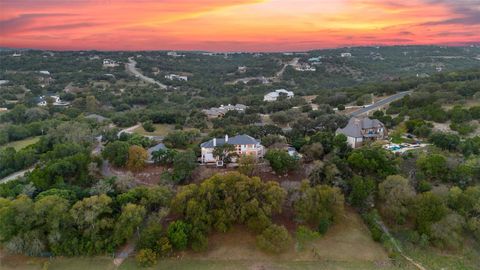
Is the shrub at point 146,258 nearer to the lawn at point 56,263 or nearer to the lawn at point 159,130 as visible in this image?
the lawn at point 56,263

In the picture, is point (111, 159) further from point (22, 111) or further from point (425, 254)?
point (22, 111)

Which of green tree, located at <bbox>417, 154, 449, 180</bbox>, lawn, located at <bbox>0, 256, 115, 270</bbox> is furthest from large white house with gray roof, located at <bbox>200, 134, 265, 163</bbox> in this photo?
green tree, located at <bbox>417, 154, 449, 180</bbox>

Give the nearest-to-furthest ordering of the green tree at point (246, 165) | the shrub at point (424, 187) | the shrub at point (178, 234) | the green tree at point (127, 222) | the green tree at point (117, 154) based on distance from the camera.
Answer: the shrub at point (178, 234) < the green tree at point (127, 222) < the shrub at point (424, 187) < the green tree at point (246, 165) < the green tree at point (117, 154)

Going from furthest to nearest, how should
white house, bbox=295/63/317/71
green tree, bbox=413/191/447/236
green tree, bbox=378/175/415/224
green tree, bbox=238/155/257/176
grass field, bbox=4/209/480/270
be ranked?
white house, bbox=295/63/317/71
green tree, bbox=238/155/257/176
green tree, bbox=378/175/415/224
green tree, bbox=413/191/447/236
grass field, bbox=4/209/480/270

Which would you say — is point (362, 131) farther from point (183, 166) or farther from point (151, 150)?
point (151, 150)

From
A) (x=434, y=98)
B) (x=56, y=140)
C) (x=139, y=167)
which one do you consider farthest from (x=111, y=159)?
(x=434, y=98)

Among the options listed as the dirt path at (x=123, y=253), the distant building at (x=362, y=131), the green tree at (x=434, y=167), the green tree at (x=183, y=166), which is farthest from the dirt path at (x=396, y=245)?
the dirt path at (x=123, y=253)

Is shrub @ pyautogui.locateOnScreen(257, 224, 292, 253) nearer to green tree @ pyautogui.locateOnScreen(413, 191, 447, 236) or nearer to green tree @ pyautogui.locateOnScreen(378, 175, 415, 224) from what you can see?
green tree @ pyautogui.locateOnScreen(378, 175, 415, 224)
